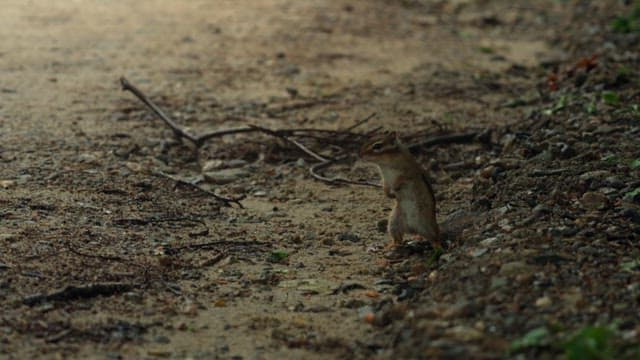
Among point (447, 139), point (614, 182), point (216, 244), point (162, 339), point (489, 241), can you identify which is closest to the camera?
point (162, 339)

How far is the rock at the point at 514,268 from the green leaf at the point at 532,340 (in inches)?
22.4

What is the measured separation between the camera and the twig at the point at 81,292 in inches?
177

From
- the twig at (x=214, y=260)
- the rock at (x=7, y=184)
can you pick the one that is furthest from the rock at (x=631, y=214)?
the rock at (x=7, y=184)

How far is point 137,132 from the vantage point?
7.55 meters

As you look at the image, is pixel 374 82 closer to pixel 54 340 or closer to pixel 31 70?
pixel 31 70

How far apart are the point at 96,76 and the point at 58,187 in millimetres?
3015

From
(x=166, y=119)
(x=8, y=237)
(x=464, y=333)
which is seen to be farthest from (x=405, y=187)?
(x=166, y=119)

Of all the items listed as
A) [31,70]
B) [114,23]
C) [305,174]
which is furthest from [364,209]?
[114,23]

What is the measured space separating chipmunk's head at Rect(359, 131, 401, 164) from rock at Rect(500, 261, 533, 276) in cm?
96

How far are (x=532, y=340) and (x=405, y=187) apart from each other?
1.60 m

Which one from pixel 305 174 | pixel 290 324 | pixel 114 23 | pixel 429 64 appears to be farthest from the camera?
pixel 114 23

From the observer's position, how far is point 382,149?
5.30 m

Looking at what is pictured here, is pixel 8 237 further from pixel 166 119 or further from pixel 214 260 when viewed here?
pixel 166 119

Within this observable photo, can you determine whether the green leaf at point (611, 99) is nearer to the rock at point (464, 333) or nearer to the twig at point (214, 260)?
the twig at point (214, 260)
